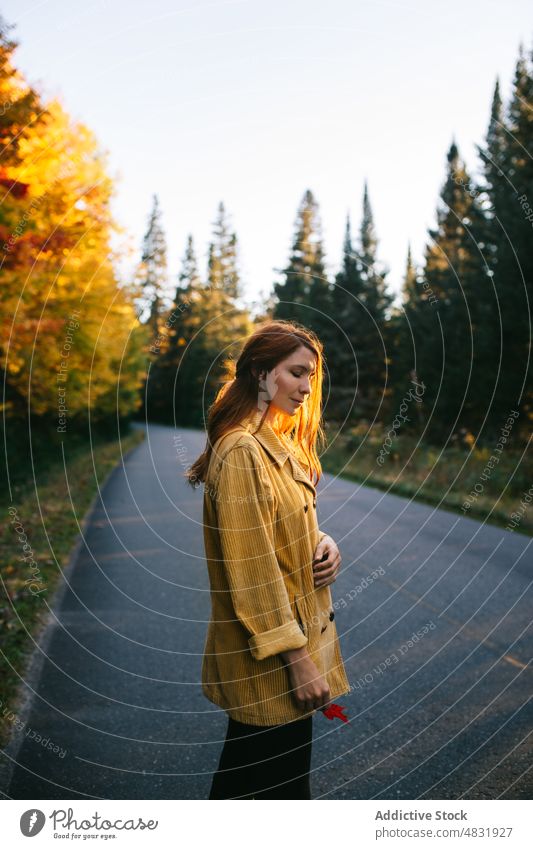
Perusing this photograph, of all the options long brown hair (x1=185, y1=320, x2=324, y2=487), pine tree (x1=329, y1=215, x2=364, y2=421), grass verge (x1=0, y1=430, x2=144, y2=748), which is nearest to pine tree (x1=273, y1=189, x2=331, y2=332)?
pine tree (x1=329, y1=215, x2=364, y2=421)

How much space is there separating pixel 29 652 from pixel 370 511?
7.99 metres

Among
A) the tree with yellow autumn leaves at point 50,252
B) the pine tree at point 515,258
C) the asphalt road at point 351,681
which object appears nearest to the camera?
the asphalt road at point 351,681

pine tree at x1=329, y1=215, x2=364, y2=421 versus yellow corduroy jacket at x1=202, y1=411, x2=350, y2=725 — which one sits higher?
pine tree at x1=329, y1=215, x2=364, y2=421

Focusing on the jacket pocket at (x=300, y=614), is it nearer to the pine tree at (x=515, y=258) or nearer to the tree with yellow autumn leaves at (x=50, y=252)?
the tree with yellow autumn leaves at (x=50, y=252)

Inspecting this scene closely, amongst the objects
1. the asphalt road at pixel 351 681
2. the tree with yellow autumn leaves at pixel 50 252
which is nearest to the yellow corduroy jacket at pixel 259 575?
the asphalt road at pixel 351 681

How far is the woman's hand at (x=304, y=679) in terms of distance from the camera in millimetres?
2055

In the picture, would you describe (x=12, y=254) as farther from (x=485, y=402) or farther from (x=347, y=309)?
(x=347, y=309)

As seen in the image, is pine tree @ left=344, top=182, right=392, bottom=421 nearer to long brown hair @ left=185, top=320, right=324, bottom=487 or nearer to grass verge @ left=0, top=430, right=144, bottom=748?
grass verge @ left=0, top=430, right=144, bottom=748

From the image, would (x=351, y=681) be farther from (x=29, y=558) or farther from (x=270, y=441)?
(x=29, y=558)

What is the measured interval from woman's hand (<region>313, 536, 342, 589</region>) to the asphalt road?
168 cm

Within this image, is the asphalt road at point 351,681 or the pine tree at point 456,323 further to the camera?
the pine tree at point 456,323

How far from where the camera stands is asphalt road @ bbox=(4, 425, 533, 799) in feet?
11.2

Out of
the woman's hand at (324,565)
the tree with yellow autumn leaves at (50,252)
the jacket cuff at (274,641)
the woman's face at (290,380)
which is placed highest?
the tree with yellow autumn leaves at (50,252)
